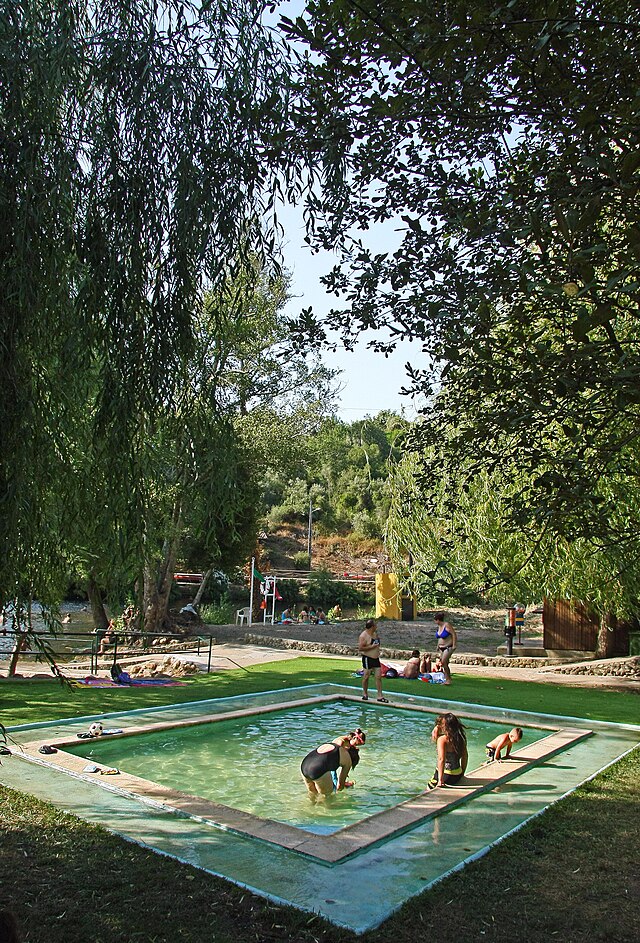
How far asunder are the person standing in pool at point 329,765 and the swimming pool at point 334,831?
19cm

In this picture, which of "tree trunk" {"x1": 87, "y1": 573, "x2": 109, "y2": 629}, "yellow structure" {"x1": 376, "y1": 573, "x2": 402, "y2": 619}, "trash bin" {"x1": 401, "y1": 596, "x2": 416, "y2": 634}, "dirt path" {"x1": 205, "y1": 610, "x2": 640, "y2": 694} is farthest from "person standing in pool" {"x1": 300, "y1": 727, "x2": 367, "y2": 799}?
"trash bin" {"x1": 401, "y1": 596, "x2": 416, "y2": 634}

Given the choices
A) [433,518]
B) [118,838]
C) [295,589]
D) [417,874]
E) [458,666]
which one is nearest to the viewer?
[417,874]

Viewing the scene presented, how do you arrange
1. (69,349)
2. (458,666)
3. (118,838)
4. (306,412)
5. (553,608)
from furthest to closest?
(306,412) < (553,608) < (458,666) < (118,838) < (69,349)

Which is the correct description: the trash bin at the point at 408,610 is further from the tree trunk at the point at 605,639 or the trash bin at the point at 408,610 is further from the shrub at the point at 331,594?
the tree trunk at the point at 605,639

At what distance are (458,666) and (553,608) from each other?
3.63 m

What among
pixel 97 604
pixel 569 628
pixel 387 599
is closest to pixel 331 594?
pixel 387 599

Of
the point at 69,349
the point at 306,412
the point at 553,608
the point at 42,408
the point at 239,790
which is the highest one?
the point at 306,412

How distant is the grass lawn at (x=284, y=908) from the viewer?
4.39 metres

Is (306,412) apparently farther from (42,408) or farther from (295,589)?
(42,408)

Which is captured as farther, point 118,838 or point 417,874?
point 118,838

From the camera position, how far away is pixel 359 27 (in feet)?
13.2

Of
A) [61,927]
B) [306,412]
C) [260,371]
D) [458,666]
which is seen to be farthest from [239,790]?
[306,412]

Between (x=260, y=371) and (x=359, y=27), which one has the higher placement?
(x=260, y=371)

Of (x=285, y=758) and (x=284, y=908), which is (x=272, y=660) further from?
(x=284, y=908)
